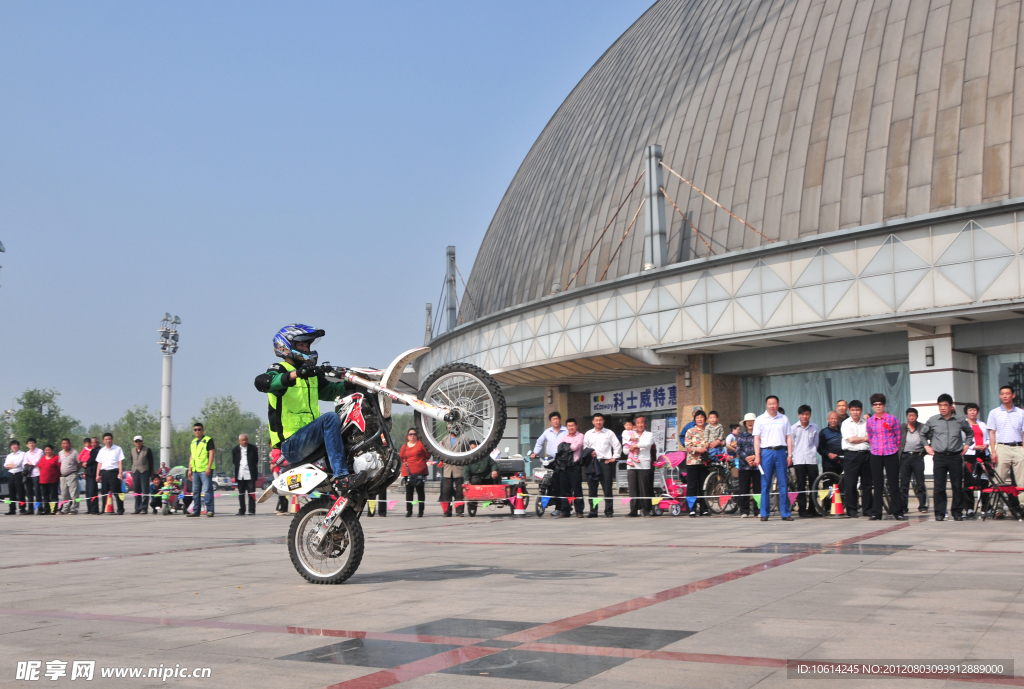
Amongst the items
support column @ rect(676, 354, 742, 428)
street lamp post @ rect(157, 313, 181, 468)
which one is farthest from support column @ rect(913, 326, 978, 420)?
street lamp post @ rect(157, 313, 181, 468)

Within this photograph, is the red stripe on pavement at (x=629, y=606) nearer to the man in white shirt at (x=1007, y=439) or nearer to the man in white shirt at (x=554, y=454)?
the man in white shirt at (x=1007, y=439)

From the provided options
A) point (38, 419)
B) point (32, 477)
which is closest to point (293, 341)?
point (32, 477)

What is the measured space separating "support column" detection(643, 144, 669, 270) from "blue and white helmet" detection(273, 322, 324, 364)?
19.9 m

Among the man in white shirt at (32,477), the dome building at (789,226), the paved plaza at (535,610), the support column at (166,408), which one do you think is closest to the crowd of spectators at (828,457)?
the paved plaza at (535,610)

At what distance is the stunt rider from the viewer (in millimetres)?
8336

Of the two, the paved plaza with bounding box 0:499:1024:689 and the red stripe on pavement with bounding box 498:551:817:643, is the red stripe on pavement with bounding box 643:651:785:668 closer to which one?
the paved plaza with bounding box 0:499:1024:689

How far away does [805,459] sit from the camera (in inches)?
616

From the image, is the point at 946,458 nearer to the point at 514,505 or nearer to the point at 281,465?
the point at 514,505

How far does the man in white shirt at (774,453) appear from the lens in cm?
1480

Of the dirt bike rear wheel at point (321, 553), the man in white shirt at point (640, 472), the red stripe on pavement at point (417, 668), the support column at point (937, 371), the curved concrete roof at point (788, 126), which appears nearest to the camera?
the red stripe on pavement at point (417, 668)

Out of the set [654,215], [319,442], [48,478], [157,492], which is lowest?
[157,492]

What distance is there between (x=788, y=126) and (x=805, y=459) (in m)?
13.6

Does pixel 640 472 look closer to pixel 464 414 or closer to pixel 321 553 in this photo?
pixel 464 414

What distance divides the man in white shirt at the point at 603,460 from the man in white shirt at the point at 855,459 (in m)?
4.40
